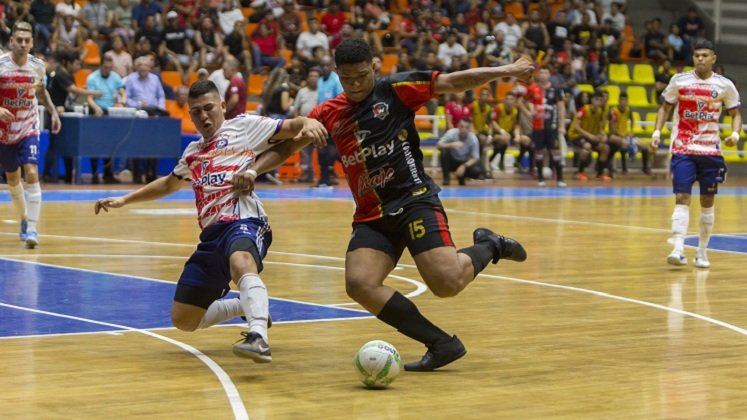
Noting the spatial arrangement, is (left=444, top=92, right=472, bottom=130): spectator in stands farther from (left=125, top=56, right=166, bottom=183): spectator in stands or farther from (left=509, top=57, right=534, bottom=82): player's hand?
(left=509, top=57, right=534, bottom=82): player's hand

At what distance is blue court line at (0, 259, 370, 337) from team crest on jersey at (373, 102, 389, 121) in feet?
6.67

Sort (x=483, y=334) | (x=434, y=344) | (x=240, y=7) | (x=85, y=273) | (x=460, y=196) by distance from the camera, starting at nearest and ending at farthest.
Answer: (x=434, y=344) < (x=483, y=334) < (x=85, y=273) < (x=460, y=196) < (x=240, y=7)

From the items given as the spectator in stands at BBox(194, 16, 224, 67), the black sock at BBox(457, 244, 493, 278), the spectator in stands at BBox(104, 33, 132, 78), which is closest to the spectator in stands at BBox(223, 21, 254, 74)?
the spectator in stands at BBox(194, 16, 224, 67)

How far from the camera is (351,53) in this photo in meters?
6.99

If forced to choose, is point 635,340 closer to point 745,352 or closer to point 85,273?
point 745,352

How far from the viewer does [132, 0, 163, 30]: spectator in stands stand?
996 inches

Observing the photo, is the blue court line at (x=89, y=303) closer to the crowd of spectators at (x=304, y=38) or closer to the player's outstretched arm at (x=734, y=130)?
the player's outstretched arm at (x=734, y=130)

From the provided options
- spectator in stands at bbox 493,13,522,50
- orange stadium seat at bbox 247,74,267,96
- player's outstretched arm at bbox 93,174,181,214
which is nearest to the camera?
player's outstretched arm at bbox 93,174,181,214

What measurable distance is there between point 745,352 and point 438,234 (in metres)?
2.01

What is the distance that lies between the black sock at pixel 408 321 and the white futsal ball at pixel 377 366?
53cm

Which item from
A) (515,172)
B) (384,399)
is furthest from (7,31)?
(384,399)

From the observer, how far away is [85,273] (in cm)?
1101

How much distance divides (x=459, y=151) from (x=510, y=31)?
6161 mm

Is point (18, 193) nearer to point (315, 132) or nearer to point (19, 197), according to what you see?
point (19, 197)
